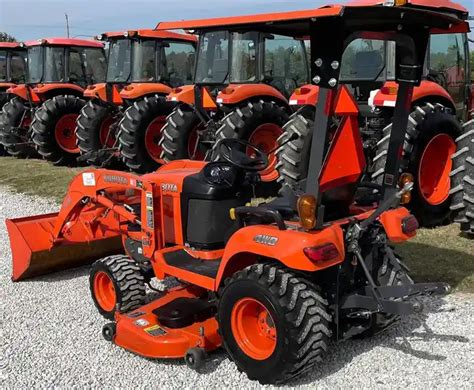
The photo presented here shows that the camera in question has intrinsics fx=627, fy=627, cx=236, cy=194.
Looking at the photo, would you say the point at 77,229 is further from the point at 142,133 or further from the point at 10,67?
the point at 10,67

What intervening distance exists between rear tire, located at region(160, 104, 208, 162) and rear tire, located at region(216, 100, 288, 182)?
101cm

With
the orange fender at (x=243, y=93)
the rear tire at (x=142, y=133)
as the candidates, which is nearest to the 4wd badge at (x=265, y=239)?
the orange fender at (x=243, y=93)

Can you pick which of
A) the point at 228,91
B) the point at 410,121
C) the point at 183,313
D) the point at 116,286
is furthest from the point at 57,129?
the point at 183,313

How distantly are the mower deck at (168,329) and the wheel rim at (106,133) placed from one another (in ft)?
28.4

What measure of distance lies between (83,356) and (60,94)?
10864mm

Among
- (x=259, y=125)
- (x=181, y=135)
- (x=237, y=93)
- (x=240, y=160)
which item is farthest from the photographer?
(x=181, y=135)

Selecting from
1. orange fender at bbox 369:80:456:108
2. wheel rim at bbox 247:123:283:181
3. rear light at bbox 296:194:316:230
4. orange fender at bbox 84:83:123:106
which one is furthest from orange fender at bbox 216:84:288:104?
rear light at bbox 296:194:316:230

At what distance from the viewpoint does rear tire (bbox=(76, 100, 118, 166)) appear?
40.1 feet

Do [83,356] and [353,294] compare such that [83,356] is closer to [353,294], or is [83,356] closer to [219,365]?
[219,365]

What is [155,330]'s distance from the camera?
387cm

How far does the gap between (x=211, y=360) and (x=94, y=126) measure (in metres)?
9.13

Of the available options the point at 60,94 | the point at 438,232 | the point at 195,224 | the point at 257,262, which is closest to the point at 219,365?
the point at 257,262

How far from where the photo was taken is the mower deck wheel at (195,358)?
359 cm

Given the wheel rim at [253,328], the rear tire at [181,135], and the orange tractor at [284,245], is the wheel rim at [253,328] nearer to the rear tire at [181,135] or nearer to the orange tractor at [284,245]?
the orange tractor at [284,245]
